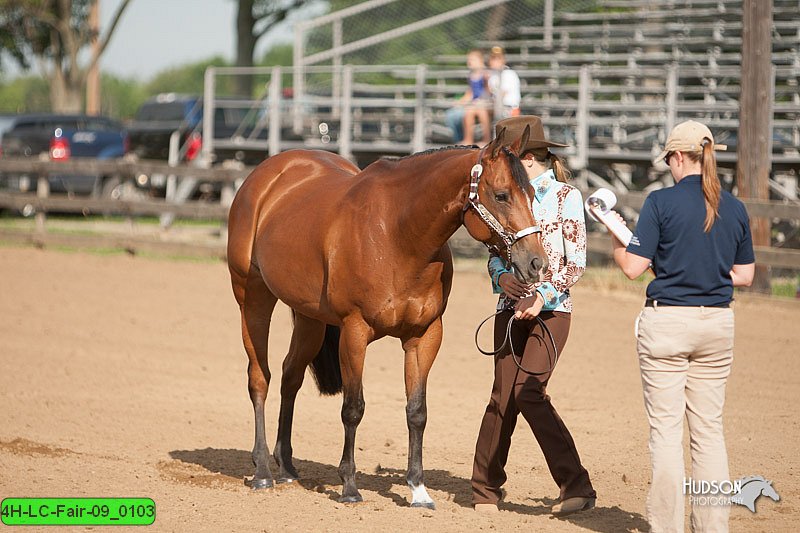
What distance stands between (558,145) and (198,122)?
18.3 meters

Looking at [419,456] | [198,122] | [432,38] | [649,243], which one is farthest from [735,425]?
[198,122]

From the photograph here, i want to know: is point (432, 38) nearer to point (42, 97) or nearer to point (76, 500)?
point (76, 500)

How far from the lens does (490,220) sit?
492 cm

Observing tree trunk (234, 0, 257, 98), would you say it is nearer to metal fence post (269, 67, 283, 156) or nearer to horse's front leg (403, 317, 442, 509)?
metal fence post (269, 67, 283, 156)

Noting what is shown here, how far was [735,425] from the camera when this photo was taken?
293 inches

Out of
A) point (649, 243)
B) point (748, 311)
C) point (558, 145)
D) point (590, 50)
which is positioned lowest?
point (748, 311)

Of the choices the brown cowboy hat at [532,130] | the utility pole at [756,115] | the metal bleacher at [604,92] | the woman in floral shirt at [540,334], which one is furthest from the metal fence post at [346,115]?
the woman in floral shirt at [540,334]

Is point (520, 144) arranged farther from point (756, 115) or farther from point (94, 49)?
point (94, 49)

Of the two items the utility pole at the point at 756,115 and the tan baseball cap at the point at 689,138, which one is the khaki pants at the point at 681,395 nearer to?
the tan baseball cap at the point at 689,138

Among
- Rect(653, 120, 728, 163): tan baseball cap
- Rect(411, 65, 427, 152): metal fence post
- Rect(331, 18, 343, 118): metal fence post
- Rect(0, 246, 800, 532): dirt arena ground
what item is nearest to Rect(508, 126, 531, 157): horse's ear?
Rect(653, 120, 728, 163): tan baseball cap

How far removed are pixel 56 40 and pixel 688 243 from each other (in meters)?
34.5

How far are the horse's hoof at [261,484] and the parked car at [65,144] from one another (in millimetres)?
17176

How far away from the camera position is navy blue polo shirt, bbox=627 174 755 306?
4.47 metres

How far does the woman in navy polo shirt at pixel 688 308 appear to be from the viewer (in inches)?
176
